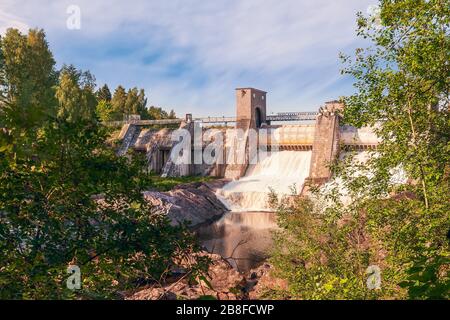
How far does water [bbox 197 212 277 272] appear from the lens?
2940 centimetres

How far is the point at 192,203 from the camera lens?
1704 inches

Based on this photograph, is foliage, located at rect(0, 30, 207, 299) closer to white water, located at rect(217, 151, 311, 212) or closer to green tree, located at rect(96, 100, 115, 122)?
white water, located at rect(217, 151, 311, 212)

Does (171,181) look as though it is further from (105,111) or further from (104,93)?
(104,93)

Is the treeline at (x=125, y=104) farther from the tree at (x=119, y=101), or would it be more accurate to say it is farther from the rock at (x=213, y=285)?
the rock at (x=213, y=285)

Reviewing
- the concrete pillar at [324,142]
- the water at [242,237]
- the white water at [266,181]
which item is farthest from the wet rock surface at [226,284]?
the concrete pillar at [324,142]

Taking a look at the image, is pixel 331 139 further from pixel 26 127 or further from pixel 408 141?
pixel 26 127

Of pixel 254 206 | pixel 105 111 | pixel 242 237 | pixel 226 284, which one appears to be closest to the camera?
pixel 226 284

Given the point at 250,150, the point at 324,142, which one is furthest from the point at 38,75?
the point at 324,142

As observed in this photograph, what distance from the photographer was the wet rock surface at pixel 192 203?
39656 millimetres

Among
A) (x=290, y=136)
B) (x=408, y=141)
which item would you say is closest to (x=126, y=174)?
(x=408, y=141)

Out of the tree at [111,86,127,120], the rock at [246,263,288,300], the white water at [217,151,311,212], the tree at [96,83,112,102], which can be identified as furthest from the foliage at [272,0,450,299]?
the tree at [96,83,112,102]

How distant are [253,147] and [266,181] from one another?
6.91 m

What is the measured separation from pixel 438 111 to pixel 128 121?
58.3 m

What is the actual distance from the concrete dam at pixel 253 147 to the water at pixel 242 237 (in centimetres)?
426
